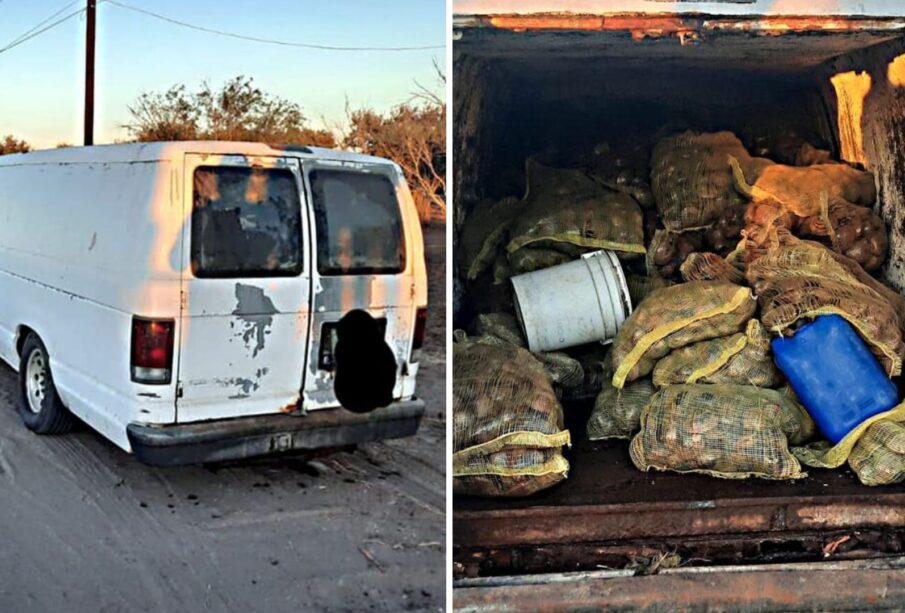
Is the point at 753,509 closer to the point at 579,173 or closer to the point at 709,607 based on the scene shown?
the point at 709,607

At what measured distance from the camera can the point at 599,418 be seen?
10.1ft

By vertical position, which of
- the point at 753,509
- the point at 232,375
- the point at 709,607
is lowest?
the point at 709,607

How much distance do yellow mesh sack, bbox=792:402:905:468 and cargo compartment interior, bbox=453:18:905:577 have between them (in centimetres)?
4

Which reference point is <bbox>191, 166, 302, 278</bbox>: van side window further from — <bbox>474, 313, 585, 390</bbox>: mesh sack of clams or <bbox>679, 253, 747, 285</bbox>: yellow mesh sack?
<bbox>679, 253, 747, 285</bbox>: yellow mesh sack

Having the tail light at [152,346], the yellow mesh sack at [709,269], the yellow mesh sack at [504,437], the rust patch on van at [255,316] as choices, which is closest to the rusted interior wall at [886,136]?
the yellow mesh sack at [709,269]

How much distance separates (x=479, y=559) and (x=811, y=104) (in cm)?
268

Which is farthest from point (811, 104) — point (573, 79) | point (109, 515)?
point (109, 515)

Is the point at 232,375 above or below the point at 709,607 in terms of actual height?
above

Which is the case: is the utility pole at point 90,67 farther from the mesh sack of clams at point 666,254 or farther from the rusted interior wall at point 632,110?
the mesh sack of clams at point 666,254

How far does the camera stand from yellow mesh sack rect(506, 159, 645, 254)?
3.65m

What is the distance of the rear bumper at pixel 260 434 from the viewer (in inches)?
66.2

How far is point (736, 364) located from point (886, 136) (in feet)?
3.87

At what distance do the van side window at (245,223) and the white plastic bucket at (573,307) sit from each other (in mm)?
1795

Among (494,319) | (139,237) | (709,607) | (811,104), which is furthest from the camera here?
(811,104)
